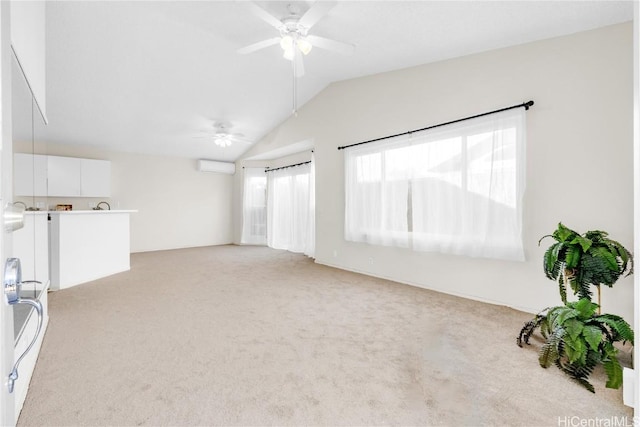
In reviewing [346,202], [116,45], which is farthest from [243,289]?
[116,45]

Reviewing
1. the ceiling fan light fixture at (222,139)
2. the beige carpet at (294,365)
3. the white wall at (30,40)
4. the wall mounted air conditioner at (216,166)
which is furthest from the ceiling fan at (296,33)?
the wall mounted air conditioner at (216,166)

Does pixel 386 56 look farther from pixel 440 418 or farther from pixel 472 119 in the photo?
pixel 440 418

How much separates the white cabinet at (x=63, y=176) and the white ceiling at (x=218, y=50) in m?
0.45

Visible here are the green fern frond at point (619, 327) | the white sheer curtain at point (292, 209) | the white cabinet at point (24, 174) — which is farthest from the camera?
the white sheer curtain at point (292, 209)

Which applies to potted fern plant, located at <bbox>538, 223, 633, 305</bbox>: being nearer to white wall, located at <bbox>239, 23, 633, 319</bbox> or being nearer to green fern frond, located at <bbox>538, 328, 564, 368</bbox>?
green fern frond, located at <bbox>538, 328, 564, 368</bbox>

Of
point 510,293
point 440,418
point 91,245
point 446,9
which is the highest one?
point 446,9

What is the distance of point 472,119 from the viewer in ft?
10.6

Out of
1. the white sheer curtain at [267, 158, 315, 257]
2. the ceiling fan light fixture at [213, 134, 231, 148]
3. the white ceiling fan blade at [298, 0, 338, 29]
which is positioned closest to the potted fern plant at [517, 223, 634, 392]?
the white ceiling fan blade at [298, 0, 338, 29]

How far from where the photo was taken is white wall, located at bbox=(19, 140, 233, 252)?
6.62m

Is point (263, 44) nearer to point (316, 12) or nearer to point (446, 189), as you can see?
point (316, 12)

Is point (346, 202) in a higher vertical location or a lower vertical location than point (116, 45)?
lower

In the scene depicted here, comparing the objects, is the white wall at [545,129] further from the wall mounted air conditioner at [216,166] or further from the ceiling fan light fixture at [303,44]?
the wall mounted air conditioner at [216,166]

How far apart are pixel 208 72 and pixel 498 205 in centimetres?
418

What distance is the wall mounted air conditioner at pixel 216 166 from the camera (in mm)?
7723
